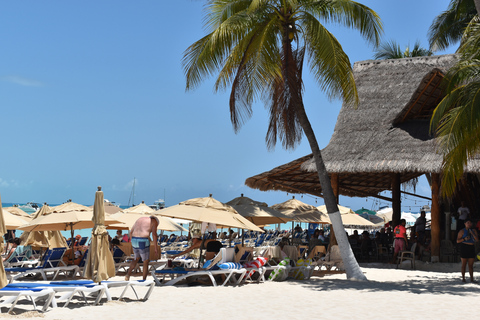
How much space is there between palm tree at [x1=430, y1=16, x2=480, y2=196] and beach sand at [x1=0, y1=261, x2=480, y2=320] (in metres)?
2.20

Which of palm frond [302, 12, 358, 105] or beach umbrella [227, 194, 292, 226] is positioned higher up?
palm frond [302, 12, 358, 105]

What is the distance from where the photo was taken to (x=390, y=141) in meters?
15.3

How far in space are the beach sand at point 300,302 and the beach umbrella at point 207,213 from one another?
4.10ft

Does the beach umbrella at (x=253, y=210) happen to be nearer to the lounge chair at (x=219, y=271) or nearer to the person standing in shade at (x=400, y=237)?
the lounge chair at (x=219, y=271)

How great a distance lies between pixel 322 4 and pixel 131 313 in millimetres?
8062

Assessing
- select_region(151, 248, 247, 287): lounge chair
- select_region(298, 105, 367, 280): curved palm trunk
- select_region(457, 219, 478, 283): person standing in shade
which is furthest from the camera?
select_region(298, 105, 367, 280): curved palm trunk

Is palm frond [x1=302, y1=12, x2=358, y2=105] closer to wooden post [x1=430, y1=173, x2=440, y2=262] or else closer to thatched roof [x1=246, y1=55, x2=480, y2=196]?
thatched roof [x1=246, y1=55, x2=480, y2=196]

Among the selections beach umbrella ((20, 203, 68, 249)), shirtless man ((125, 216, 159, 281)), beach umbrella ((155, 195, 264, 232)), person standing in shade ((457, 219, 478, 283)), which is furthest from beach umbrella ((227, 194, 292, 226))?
beach umbrella ((20, 203, 68, 249))

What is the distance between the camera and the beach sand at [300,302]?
6980mm

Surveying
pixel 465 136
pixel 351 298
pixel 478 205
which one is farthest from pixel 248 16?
pixel 478 205

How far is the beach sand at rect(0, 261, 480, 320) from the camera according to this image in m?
6.98

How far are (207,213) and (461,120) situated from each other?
5005mm

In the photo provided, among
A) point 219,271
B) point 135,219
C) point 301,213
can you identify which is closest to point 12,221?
point 135,219

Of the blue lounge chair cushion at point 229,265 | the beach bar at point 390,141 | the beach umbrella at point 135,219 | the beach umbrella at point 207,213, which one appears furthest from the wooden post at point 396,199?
the blue lounge chair cushion at point 229,265
